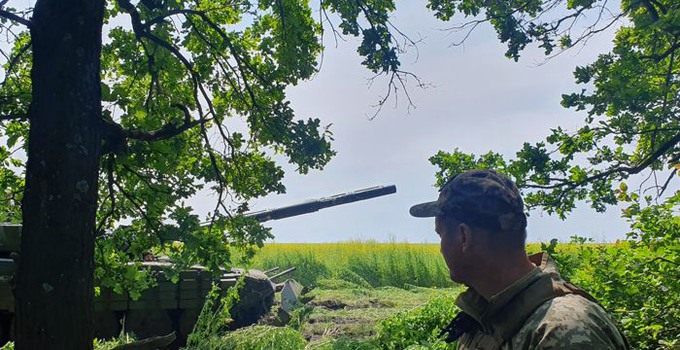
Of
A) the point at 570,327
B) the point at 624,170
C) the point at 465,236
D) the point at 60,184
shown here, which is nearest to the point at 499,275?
the point at 465,236

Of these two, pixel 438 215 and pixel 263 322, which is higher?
pixel 438 215

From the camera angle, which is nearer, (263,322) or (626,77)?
(626,77)

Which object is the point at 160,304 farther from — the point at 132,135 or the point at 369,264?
the point at 369,264

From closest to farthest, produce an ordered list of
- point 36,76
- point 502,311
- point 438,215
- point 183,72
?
1. point 502,311
2. point 438,215
3. point 36,76
4. point 183,72

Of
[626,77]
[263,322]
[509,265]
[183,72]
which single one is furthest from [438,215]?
[263,322]

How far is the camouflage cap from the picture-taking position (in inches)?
76.4

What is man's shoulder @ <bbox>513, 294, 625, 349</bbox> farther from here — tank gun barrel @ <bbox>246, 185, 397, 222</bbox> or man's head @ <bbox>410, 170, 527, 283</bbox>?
tank gun barrel @ <bbox>246, 185, 397, 222</bbox>

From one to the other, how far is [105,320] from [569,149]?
852cm

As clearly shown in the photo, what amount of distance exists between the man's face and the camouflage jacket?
0.41ft

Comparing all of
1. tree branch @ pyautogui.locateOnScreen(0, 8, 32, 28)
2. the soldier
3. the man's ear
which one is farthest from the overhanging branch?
the man's ear

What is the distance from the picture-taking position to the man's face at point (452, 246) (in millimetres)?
1991

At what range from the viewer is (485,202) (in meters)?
1.95

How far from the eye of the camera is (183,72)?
660 centimetres

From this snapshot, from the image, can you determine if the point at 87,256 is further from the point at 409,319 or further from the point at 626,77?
the point at 409,319
